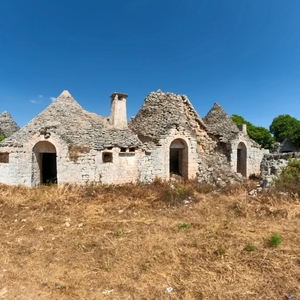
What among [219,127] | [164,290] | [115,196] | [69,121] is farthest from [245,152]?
[164,290]

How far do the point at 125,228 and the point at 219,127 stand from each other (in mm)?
11302

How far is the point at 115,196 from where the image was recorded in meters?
9.02

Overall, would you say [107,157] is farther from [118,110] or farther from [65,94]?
[65,94]

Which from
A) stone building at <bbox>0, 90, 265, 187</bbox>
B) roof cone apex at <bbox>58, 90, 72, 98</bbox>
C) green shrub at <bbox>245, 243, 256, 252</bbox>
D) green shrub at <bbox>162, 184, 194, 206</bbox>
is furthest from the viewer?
roof cone apex at <bbox>58, 90, 72, 98</bbox>

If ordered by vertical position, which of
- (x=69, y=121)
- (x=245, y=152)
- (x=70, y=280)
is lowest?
(x=70, y=280)

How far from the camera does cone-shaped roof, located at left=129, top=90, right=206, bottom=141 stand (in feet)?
41.2

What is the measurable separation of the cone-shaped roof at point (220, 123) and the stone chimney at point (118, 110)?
6.09 metres

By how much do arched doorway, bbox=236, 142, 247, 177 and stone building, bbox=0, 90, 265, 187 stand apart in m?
0.07

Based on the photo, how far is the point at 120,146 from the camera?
10797 mm

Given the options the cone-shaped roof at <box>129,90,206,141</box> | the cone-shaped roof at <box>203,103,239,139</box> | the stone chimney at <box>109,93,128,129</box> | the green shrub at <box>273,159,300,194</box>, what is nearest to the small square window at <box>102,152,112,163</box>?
the stone chimney at <box>109,93,128,129</box>

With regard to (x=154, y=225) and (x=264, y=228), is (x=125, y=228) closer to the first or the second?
(x=154, y=225)

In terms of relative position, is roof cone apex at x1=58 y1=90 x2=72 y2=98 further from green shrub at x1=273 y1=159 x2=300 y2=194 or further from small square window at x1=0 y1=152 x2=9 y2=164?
green shrub at x1=273 y1=159 x2=300 y2=194

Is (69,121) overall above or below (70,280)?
above

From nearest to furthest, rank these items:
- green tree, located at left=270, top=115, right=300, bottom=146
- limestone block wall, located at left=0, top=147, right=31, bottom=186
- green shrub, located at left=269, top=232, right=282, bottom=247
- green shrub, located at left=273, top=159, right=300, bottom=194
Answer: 1. green shrub, located at left=269, top=232, right=282, bottom=247
2. green shrub, located at left=273, top=159, right=300, bottom=194
3. limestone block wall, located at left=0, top=147, right=31, bottom=186
4. green tree, located at left=270, top=115, right=300, bottom=146
